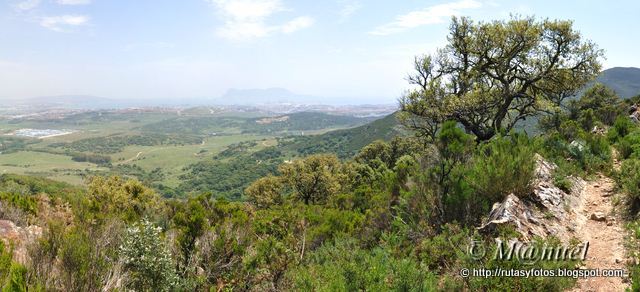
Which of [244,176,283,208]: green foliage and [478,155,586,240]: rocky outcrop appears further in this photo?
[244,176,283,208]: green foliage

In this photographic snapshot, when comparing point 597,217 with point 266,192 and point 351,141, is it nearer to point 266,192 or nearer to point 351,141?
point 266,192

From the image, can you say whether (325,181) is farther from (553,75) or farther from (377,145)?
(553,75)

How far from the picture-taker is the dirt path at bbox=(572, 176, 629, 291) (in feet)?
18.2

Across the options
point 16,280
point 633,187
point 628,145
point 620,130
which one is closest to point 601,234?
point 633,187

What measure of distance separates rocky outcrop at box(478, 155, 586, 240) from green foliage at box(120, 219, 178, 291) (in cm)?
713

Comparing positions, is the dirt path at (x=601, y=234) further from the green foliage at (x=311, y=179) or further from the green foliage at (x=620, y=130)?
the green foliage at (x=311, y=179)

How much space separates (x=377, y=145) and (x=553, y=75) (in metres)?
29.9

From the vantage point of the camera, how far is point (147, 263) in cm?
796

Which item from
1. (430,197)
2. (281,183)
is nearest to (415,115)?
(430,197)

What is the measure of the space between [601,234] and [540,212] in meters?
1.10

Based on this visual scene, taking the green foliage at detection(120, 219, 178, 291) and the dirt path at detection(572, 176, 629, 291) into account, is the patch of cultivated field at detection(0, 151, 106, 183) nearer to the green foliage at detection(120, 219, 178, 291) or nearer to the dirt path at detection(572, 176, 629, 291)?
the green foliage at detection(120, 219, 178, 291)

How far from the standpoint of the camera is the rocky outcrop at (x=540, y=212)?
717 cm

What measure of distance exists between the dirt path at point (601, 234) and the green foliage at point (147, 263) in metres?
8.07

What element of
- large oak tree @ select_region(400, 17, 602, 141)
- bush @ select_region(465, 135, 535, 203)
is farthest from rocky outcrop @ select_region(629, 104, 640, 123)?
bush @ select_region(465, 135, 535, 203)
